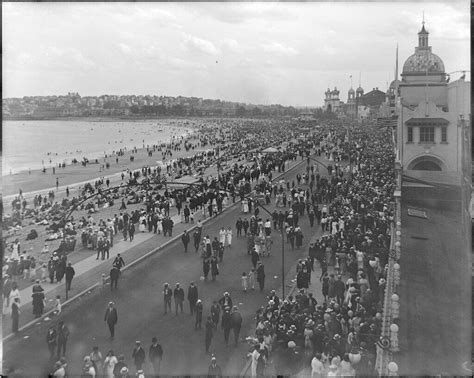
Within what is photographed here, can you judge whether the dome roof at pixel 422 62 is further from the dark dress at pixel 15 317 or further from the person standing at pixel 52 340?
the person standing at pixel 52 340

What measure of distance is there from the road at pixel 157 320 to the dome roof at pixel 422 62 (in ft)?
178

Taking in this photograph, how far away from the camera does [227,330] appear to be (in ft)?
45.2

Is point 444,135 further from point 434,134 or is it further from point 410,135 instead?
point 410,135

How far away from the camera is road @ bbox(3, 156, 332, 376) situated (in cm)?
1291

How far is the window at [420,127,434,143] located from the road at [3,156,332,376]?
78.3 feet

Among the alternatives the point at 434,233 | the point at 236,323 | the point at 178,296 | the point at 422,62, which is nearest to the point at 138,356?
the point at 236,323

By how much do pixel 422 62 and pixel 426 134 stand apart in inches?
1331

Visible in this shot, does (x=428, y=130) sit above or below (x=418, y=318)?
above

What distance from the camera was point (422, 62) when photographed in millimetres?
71750

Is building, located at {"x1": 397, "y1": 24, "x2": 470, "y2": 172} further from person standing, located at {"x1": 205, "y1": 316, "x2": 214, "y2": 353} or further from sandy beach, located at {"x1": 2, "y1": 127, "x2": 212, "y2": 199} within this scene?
person standing, located at {"x1": 205, "y1": 316, "x2": 214, "y2": 353}

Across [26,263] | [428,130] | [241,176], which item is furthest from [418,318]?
[428,130]

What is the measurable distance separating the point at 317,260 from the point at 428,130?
1008 inches

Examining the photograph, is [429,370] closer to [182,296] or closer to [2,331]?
[182,296]

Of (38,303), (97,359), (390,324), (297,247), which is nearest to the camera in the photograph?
(97,359)
